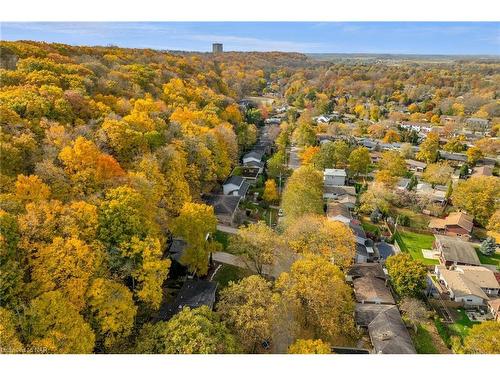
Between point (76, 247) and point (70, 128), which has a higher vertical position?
point (70, 128)

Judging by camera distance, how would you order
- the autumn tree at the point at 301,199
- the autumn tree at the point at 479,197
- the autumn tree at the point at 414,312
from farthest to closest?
the autumn tree at the point at 479,197, the autumn tree at the point at 301,199, the autumn tree at the point at 414,312

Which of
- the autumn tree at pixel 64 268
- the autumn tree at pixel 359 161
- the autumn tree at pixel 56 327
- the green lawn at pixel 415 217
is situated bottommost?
the green lawn at pixel 415 217

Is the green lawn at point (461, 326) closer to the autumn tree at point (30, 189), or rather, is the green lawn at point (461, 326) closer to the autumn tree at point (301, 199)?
the autumn tree at point (301, 199)

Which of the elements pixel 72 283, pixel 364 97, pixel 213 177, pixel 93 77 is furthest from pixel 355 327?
pixel 364 97

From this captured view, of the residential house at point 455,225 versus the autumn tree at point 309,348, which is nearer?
the autumn tree at point 309,348

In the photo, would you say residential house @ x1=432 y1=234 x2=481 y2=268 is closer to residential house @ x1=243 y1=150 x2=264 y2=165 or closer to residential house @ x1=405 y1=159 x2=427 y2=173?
residential house @ x1=405 y1=159 x2=427 y2=173

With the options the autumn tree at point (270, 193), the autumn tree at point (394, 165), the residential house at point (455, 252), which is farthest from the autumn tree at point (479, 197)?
the autumn tree at point (270, 193)

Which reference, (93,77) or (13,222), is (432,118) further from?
(13,222)

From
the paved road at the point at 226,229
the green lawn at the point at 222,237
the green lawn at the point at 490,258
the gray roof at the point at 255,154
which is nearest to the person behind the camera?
the green lawn at the point at 222,237
